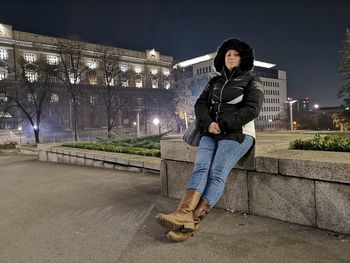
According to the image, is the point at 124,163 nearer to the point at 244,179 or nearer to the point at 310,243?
the point at 244,179

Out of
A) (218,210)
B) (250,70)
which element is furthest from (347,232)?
(250,70)

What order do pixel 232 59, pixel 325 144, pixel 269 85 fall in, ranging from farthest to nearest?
pixel 269 85 → pixel 325 144 → pixel 232 59

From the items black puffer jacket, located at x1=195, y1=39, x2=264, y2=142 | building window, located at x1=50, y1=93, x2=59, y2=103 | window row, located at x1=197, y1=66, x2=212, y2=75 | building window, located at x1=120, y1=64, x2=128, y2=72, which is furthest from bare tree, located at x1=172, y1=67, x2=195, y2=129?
black puffer jacket, located at x1=195, y1=39, x2=264, y2=142

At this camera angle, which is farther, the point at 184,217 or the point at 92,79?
the point at 92,79

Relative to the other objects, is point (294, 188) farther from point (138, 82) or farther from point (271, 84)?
point (271, 84)

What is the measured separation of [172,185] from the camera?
539 cm

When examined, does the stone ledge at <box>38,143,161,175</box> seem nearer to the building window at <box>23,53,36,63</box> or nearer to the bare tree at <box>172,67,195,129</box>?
the bare tree at <box>172,67,195,129</box>

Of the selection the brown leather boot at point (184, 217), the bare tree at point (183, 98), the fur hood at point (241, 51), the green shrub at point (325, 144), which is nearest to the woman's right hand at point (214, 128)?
the brown leather boot at point (184, 217)

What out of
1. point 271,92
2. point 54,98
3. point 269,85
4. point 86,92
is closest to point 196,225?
point 54,98

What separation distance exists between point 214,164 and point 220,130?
0.45m

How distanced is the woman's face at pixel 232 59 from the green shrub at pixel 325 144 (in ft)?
5.25

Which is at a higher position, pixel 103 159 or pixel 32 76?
pixel 32 76

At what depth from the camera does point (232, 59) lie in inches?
166

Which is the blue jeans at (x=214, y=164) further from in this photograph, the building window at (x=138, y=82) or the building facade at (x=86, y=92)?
the building window at (x=138, y=82)
